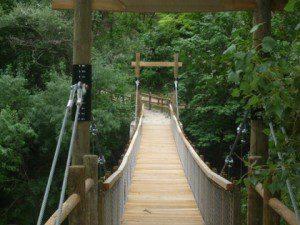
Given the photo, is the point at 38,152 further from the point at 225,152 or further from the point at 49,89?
the point at 225,152

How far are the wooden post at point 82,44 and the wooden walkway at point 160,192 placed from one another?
5.05ft

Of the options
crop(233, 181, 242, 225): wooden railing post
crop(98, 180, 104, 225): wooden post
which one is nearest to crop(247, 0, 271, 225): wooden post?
crop(233, 181, 242, 225): wooden railing post

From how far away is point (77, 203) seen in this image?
101 inches

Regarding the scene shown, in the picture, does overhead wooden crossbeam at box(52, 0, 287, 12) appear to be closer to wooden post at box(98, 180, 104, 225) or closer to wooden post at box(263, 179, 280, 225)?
wooden post at box(98, 180, 104, 225)

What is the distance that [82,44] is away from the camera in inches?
136

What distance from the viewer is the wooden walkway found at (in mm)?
4899

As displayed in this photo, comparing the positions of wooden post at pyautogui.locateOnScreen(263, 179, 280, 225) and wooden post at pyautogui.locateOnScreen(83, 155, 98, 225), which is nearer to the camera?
wooden post at pyautogui.locateOnScreen(263, 179, 280, 225)

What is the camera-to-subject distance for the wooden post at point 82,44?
11.3 feet

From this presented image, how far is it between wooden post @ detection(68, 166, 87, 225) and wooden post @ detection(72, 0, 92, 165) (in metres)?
0.88

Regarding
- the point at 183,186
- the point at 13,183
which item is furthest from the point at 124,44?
the point at 183,186

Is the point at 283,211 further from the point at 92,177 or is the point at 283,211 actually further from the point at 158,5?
the point at 158,5

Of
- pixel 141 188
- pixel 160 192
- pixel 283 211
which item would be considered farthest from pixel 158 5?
pixel 141 188

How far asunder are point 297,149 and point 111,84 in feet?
36.4

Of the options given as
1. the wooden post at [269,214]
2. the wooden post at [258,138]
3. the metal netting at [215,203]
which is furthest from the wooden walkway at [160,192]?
the wooden post at [269,214]
